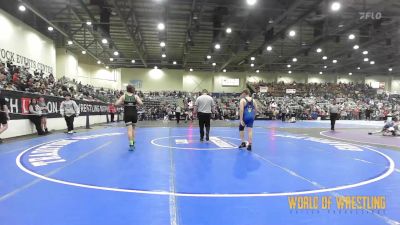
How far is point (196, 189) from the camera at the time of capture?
429cm

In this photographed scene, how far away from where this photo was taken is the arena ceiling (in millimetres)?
19609

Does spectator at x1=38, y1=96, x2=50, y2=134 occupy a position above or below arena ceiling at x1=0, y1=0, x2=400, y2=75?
below

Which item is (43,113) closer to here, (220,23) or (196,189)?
(196,189)

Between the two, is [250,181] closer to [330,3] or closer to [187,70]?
[330,3]

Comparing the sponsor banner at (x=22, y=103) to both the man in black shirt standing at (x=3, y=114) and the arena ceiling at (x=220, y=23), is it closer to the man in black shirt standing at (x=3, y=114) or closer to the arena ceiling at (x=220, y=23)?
the man in black shirt standing at (x=3, y=114)

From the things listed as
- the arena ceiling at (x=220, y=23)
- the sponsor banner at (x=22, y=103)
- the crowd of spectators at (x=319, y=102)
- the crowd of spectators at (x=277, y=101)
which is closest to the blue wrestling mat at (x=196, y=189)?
the sponsor banner at (x=22, y=103)

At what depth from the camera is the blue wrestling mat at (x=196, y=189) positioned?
3262 millimetres

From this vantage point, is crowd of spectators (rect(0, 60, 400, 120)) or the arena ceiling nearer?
the arena ceiling

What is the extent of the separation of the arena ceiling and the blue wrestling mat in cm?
1354

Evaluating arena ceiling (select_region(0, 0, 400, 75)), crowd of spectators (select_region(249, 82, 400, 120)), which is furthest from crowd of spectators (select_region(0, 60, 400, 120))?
arena ceiling (select_region(0, 0, 400, 75))

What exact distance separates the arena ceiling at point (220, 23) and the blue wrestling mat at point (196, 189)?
1354 cm

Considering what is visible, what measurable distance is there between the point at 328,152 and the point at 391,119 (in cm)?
799

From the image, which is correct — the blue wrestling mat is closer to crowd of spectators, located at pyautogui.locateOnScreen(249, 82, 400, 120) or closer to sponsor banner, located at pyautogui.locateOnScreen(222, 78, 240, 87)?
crowd of spectators, located at pyautogui.locateOnScreen(249, 82, 400, 120)

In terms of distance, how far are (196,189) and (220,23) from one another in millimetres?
19552
